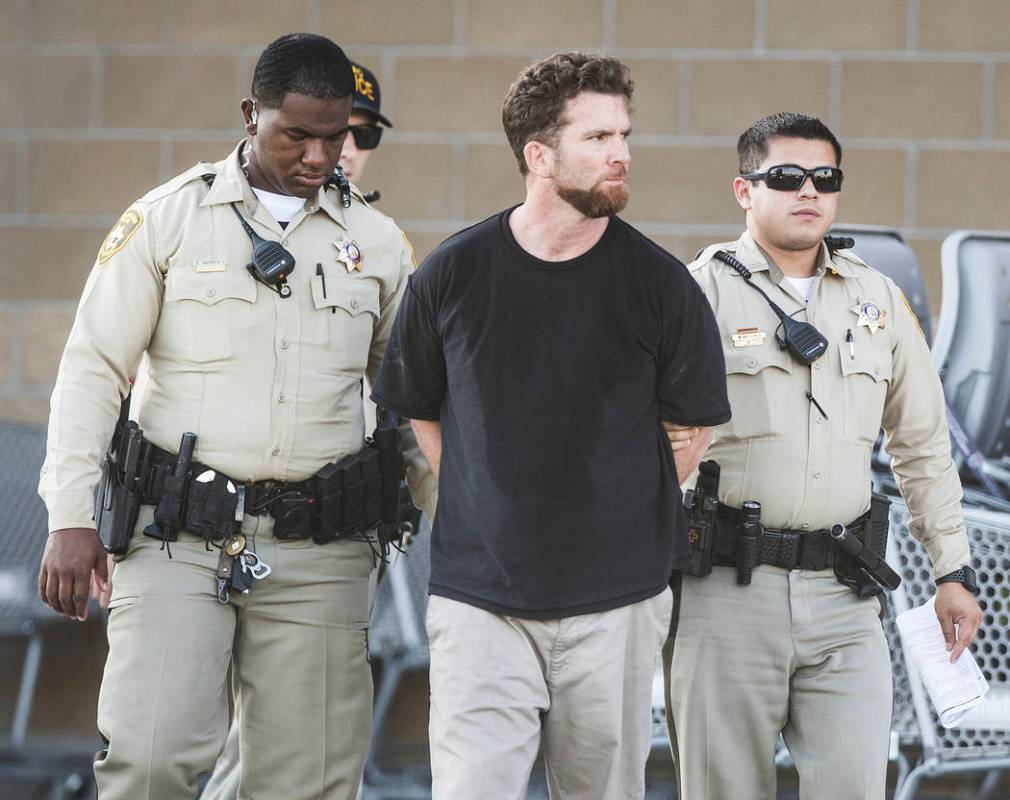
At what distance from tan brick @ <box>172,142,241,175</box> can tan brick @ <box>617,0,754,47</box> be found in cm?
141

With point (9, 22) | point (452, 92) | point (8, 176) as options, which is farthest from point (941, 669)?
point (9, 22)

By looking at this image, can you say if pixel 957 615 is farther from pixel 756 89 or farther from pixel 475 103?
pixel 475 103

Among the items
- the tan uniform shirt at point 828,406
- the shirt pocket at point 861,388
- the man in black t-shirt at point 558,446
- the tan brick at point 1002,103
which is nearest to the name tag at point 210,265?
the man in black t-shirt at point 558,446

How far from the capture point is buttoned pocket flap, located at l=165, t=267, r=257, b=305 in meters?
3.24

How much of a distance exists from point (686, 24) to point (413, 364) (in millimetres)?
2296

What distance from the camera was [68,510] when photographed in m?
3.11

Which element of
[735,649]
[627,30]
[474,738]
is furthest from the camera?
[627,30]

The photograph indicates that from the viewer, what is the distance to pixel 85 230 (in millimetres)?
4957

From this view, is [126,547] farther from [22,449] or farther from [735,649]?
[22,449]

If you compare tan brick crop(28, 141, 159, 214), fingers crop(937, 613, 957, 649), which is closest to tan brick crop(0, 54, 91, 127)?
tan brick crop(28, 141, 159, 214)

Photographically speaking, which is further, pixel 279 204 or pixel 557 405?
pixel 279 204

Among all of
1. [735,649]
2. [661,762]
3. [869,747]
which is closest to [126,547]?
[735,649]

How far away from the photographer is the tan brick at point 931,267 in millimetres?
4863

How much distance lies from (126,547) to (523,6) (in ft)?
8.30
